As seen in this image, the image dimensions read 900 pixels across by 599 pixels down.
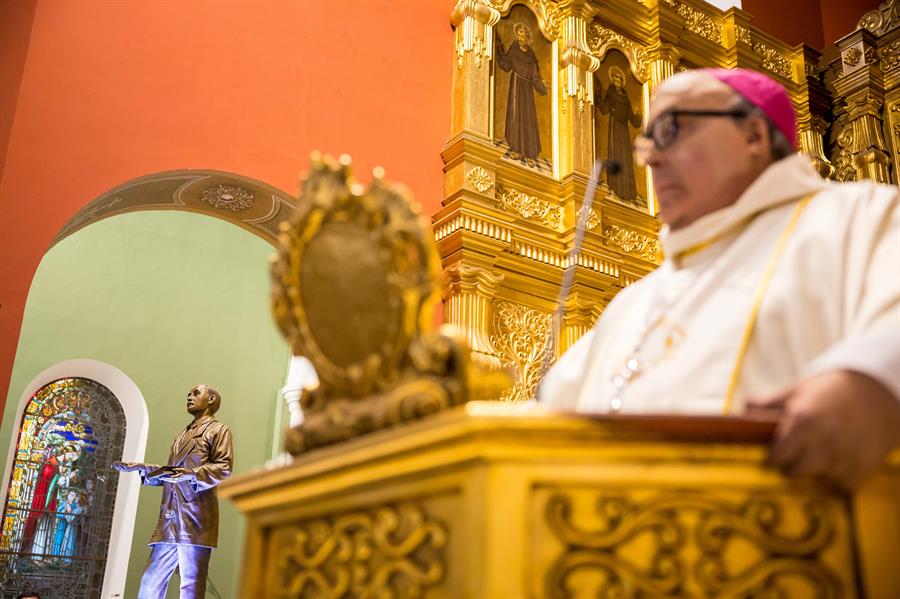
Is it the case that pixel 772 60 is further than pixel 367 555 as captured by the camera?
Yes

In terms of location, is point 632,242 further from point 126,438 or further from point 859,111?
point 126,438

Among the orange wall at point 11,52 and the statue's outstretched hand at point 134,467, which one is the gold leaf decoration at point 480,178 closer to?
the orange wall at point 11,52

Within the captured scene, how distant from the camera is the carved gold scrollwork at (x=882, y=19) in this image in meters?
9.18

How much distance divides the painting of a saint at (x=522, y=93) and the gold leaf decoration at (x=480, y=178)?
41 centimetres

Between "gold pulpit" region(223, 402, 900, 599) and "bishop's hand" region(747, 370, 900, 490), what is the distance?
25mm

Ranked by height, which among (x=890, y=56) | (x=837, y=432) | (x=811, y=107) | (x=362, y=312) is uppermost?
(x=890, y=56)

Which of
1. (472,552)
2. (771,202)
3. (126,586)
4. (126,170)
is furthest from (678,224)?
(126,586)

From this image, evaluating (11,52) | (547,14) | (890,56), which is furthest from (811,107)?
(11,52)

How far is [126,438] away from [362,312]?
9705 mm

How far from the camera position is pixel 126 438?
1016cm

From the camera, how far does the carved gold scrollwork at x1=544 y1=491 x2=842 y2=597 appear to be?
96 cm

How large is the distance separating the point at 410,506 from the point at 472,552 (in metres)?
0.14

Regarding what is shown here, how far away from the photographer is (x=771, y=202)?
5.19 ft

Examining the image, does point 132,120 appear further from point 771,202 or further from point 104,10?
point 771,202
